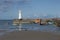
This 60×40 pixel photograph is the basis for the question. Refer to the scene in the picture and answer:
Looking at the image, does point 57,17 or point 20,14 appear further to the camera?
point 20,14

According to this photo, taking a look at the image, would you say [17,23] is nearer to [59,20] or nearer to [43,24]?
[43,24]

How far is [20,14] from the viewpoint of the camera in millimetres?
11297

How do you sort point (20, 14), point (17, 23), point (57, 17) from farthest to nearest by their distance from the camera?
point (17, 23), point (20, 14), point (57, 17)

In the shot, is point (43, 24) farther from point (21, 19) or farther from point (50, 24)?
point (21, 19)

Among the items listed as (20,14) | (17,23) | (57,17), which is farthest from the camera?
(17,23)

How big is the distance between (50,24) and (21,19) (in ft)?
9.21

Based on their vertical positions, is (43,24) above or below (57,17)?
below

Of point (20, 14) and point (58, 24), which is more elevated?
point (20, 14)

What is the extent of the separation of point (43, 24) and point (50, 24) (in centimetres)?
58

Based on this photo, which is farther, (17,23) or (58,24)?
(17,23)

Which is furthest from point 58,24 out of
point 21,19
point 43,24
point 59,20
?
point 21,19

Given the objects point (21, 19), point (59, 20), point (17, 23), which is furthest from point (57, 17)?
point (17, 23)

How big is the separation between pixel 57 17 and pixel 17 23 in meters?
3.60

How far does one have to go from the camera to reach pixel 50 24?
12867mm
